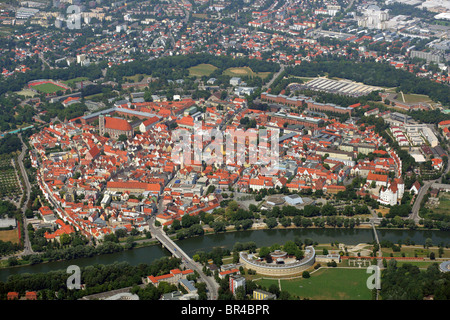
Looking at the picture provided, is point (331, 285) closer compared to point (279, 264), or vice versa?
→ point (331, 285)

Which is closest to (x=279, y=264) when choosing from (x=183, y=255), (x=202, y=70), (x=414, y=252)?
(x=183, y=255)

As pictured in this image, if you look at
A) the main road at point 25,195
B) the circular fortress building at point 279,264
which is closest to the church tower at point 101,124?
the main road at point 25,195

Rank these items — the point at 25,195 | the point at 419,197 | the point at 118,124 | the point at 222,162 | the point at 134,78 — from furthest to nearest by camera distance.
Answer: the point at 134,78
the point at 118,124
the point at 222,162
the point at 25,195
the point at 419,197

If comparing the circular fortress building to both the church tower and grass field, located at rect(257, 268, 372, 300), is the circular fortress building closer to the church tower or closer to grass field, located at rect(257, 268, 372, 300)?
grass field, located at rect(257, 268, 372, 300)

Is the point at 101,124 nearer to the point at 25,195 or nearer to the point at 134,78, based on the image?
the point at 25,195

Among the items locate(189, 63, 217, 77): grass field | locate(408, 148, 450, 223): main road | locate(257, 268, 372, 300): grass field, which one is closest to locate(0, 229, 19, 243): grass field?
locate(257, 268, 372, 300): grass field

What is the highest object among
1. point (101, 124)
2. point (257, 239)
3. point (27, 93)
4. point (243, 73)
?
point (243, 73)

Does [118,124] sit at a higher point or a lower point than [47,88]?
lower

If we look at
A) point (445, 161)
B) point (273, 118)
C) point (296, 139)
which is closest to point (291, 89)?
point (273, 118)
